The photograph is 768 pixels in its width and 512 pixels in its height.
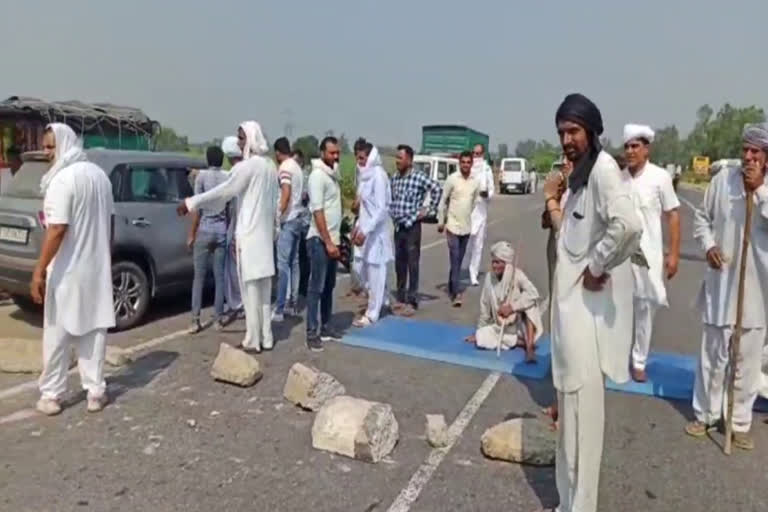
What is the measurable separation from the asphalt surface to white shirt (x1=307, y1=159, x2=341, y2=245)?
3.88 feet

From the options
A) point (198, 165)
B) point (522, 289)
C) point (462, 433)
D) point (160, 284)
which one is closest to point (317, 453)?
point (462, 433)

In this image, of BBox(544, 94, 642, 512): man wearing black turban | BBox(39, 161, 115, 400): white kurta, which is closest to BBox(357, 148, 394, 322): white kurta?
BBox(39, 161, 115, 400): white kurta

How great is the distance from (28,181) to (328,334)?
3353 mm

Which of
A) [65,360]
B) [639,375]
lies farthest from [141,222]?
[639,375]

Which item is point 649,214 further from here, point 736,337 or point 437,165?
point 437,165

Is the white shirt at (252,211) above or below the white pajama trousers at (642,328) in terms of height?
above

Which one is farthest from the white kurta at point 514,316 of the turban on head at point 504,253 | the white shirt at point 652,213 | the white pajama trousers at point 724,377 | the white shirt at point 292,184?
the white shirt at point 292,184

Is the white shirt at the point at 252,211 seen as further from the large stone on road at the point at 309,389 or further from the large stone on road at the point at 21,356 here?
the large stone on road at the point at 21,356

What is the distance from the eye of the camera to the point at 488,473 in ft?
12.5

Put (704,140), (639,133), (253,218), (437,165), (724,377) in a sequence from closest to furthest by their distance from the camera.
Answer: (724,377) → (639,133) → (253,218) → (437,165) → (704,140)

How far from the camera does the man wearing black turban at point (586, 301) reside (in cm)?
291

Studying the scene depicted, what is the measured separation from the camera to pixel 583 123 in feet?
9.67

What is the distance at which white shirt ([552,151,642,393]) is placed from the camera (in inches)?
113

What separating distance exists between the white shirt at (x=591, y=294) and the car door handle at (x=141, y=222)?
513 centimetres
